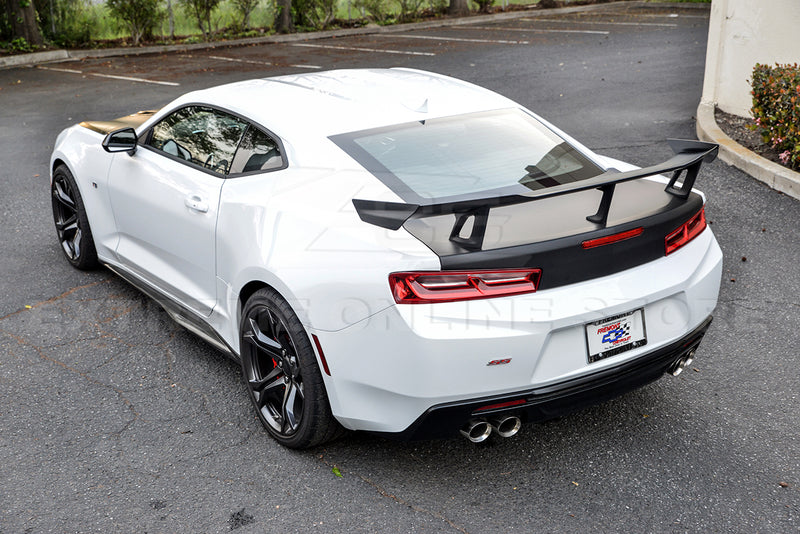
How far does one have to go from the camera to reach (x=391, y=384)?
311cm

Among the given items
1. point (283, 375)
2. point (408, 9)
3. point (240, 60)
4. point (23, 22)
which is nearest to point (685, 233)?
point (283, 375)

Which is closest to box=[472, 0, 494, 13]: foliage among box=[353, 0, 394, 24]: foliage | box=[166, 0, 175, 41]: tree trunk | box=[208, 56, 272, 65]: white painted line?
box=[353, 0, 394, 24]: foliage

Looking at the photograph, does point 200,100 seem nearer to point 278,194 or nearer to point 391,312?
point 278,194

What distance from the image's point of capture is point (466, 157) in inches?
150

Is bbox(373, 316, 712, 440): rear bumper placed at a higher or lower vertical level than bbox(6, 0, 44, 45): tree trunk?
lower

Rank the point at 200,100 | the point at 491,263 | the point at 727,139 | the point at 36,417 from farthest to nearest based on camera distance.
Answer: the point at 727,139
the point at 200,100
the point at 36,417
the point at 491,263

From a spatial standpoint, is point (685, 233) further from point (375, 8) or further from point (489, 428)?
point (375, 8)

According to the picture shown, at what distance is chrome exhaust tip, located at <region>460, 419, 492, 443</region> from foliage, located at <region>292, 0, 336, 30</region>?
67.7 feet

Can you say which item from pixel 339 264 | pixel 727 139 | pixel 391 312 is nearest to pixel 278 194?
pixel 339 264

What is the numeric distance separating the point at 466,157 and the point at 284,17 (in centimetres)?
1915

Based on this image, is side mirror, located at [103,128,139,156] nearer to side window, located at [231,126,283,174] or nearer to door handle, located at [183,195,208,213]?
door handle, located at [183,195,208,213]

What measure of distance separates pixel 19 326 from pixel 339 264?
9.34 feet

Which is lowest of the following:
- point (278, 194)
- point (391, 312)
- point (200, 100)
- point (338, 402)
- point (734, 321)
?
point (734, 321)

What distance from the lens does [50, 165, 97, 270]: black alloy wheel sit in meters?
5.55
